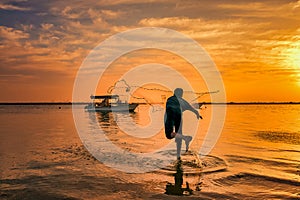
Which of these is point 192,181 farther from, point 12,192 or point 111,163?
point 12,192

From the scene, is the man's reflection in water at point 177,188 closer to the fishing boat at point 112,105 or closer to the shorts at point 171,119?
the shorts at point 171,119

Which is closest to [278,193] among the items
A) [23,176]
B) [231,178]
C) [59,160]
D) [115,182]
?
[231,178]

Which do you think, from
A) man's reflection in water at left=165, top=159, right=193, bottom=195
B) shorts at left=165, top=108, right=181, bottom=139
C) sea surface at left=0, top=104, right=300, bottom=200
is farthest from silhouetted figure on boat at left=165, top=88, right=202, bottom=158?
man's reflection in water at left=165, top=159, right=193, bottom=195

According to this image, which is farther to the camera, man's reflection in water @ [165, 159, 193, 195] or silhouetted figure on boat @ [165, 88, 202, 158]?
silhouetted figure on boat @ [165, 88, 202, 158]

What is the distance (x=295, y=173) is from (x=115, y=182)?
21.2ft

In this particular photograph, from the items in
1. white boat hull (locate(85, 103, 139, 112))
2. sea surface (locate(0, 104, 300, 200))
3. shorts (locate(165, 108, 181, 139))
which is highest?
white boat hull (locate(85, 103, 139, 112))

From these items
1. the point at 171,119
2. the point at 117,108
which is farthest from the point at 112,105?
the point at 171,119

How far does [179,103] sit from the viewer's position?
12.4 metres

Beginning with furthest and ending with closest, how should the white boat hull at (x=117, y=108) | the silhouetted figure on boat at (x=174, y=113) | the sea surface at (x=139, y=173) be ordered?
the white boat hull at (x=117, y=108) < the silhouetted figure on boat at (x=174, y=113) < the sea surface at (x=139, y=173)

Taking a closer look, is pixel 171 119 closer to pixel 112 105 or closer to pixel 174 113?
pixel 174 113

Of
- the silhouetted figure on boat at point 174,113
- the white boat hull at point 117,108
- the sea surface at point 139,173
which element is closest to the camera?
the sea surface at point 139,173

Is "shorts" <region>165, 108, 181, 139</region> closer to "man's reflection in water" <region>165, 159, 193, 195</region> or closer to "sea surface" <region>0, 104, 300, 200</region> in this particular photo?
"sea surface" <region>0, 104, 300, 200</region>

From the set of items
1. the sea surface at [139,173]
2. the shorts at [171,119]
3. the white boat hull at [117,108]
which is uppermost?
the white boat hull at [117,108]

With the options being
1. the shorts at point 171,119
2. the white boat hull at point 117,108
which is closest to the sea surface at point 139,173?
the shorts at point 171,119
